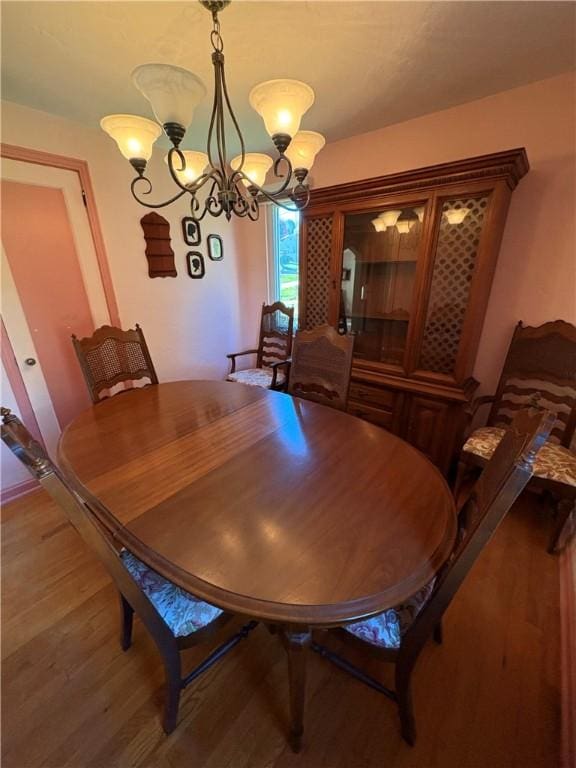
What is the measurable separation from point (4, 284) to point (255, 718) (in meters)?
2.59

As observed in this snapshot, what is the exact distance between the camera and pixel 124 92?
1695 mm

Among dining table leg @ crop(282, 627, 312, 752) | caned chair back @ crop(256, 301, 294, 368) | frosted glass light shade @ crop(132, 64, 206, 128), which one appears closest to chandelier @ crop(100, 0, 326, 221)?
frosted glass light shade @ crop(132, 64, 206, 128)

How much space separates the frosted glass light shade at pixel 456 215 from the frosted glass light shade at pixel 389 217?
0.31 meters

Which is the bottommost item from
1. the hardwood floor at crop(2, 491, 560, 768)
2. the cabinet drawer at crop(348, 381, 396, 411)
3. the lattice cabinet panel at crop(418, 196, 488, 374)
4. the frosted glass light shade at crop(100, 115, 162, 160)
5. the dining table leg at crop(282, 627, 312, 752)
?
the hardwood floor at crop(2, 491, 560, 768)

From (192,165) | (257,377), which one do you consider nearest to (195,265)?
(257,377)

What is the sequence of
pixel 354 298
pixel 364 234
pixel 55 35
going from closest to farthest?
pixel 55 35 < pixel 364 234 < pixel 354 298

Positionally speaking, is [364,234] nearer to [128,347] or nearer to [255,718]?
[128,347]

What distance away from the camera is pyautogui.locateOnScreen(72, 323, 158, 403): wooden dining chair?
1790 mm

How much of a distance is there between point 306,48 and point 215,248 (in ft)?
6.02

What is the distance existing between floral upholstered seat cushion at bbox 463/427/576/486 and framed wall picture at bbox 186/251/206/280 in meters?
2.66

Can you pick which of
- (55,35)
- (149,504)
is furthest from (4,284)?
(149,504)

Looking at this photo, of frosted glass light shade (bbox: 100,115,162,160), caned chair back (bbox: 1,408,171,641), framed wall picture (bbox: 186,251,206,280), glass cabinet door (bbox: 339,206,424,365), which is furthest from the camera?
framed wall picture (bbox: 186,251,206,280)

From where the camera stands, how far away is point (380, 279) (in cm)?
223

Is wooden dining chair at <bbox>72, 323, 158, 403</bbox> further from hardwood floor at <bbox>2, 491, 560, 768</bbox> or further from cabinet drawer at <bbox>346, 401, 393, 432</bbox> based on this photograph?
cabinet drawer at <bbox>346, 401, 393, 432</bbox>
